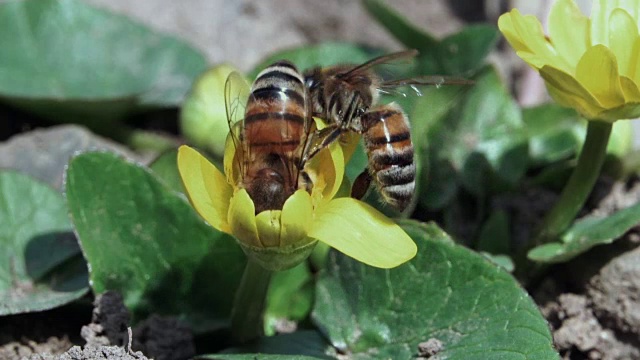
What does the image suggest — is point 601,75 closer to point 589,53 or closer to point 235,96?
point 589,53

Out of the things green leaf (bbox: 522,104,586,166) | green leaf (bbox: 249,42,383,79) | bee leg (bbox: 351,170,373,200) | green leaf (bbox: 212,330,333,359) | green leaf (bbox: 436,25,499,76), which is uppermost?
bee leg (bbox: 351,170,373,200)

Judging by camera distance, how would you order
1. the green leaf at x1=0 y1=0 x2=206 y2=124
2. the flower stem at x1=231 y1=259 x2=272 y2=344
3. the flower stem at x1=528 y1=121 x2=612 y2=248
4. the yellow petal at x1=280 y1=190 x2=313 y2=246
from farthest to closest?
1. the green leaf at x1=0 y1=0 x2=206 y2=124
2. the flower stem at x1=528 y1=121 x2=612 y2=248
3. the flower stem at x1=231 y1=259 x2=272 y2=344
4. the yellow petal at x1=280 y1=190 x2=313 y2=246

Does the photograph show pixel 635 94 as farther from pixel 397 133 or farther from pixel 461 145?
pixel 461 145

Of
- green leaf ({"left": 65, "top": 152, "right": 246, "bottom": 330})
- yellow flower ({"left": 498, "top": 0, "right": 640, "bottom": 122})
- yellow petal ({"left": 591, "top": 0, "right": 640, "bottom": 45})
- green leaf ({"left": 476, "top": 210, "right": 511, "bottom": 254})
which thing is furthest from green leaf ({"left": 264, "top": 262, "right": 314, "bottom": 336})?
yellow petal ({"left": 591, "top": 0, "right": 640, "bottom": 45})

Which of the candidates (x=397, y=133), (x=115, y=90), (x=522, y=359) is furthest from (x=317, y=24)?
(x=522, y=359)

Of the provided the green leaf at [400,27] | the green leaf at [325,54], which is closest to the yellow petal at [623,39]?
the green leaf at [400,27]

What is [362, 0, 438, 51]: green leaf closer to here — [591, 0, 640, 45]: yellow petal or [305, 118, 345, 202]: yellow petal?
[591, 0, 640, 45]: yellow petal
